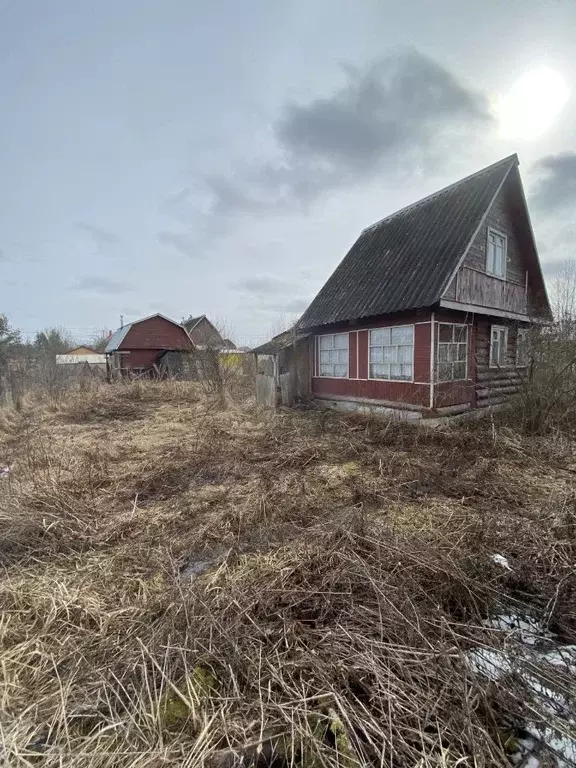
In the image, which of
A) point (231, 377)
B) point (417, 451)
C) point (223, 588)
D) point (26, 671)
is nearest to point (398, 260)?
point (417, 451)

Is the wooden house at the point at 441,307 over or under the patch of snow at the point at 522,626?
over

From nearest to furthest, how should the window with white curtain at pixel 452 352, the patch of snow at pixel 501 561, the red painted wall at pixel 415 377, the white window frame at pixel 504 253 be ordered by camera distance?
the patch of snow at pixel 501 561
the red painted wall at pixel 415 377
the window with white curtain at pixel 452 352
the white window frame at pixel 504 253

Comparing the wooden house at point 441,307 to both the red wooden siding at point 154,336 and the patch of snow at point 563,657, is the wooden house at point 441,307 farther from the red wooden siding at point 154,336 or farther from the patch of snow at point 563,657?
the red wooden siding at point 154,336

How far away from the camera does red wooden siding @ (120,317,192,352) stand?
87.1 ft

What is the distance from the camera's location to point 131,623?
7.73ft

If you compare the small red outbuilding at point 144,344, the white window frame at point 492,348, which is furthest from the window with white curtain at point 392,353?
the small red outbuilding at point 144,344

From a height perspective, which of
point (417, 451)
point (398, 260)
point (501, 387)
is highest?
point (398, 260)

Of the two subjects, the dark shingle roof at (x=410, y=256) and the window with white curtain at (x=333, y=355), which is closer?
the dark shingle roof at (x=410, y=256)

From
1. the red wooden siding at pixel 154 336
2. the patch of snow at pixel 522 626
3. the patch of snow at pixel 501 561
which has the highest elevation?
the red wooden siding at pixel 154 336

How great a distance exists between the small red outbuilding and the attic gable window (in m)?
20.6

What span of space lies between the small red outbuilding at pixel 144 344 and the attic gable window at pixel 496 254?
20633mm

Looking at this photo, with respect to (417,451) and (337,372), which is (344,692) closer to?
(417,451)

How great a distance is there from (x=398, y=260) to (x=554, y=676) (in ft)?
35.9

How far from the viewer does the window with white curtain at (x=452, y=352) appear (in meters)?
9.51
